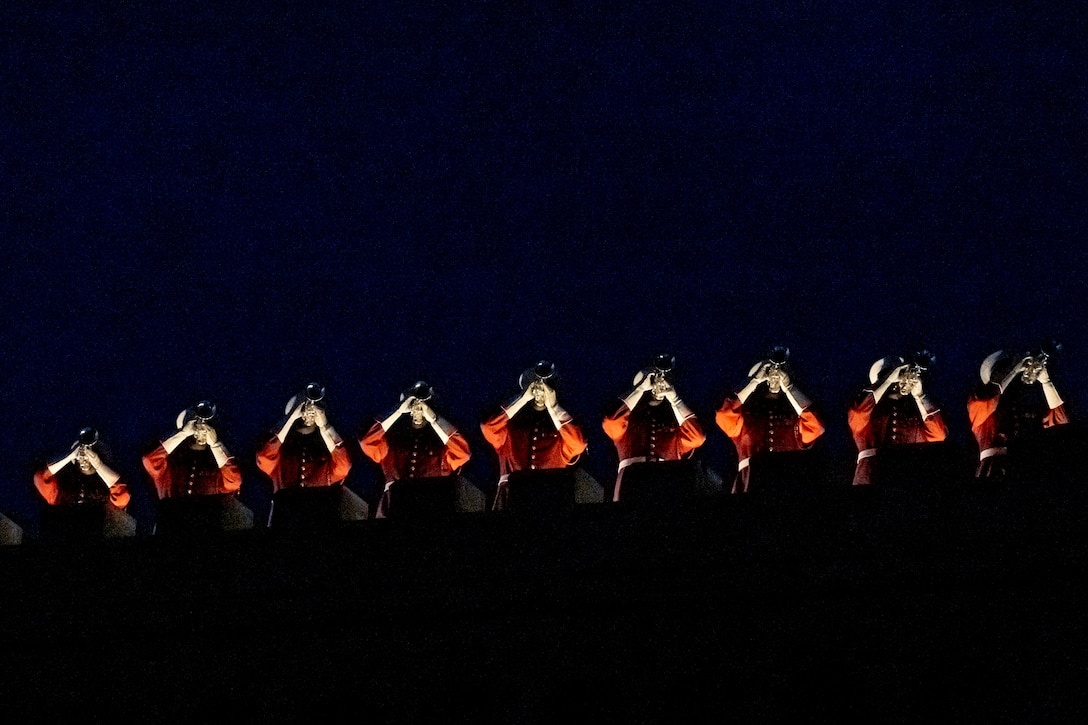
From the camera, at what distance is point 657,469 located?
205 inches

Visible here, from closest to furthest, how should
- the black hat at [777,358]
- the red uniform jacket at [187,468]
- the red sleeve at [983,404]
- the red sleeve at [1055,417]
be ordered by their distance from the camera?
the red sleeve at [1055,417], the red sleeve at [983,404], the black hat at [777,358], the red uniform jacket at [187,468]

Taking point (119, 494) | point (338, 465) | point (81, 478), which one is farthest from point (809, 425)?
point (81, 478)

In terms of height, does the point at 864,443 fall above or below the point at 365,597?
above

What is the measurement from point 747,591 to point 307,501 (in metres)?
1.59

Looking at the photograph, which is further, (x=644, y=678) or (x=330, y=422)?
(x=330, y=422)

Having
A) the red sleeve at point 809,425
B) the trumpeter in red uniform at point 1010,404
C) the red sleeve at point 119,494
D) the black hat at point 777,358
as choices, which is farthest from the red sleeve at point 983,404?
the red sleeve at point 119,494

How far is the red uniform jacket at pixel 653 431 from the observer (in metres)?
5.68

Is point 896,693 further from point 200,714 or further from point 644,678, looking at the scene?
point 200,714

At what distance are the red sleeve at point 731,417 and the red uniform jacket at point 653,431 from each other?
0.09m

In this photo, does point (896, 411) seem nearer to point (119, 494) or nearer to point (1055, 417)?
point (1055, 417)

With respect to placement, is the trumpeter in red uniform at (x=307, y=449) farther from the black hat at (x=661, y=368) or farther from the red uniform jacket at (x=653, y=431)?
the black hat at (x=661, y=368)

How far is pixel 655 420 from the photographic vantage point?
Answer: 5.69 m

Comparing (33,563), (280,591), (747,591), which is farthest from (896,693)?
(33,563)

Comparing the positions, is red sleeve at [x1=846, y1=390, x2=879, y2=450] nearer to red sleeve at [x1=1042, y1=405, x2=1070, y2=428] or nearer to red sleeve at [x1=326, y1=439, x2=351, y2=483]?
red sleeve at [x1=1042, y1=405, x2=1070, y2=428]
